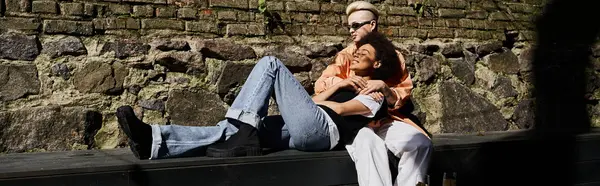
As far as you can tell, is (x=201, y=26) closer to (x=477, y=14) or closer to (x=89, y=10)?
(x=89, y=10)

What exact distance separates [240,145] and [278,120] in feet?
1.40

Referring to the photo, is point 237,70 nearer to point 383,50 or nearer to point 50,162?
point 383,50

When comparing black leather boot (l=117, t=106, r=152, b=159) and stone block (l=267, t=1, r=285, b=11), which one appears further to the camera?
stone block (l=267, t=1, r=285, b=11)

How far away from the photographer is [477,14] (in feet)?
16.9

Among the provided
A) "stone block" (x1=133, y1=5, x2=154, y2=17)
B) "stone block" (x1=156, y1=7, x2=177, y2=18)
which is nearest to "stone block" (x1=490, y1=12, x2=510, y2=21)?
"stone block" (x1=156, y1=7, x2=177, y2=18)

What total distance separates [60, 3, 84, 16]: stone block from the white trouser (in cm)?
171

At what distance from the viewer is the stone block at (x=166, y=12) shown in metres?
4.11

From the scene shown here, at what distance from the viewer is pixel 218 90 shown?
14.0ft

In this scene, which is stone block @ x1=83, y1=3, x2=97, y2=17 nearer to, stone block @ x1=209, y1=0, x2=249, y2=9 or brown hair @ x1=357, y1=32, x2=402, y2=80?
stone block @ x1=209, y1=0, x2=249, y2=9

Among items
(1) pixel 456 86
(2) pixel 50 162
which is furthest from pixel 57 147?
(1) pixel 456 86

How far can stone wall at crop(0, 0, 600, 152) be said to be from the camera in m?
3.81

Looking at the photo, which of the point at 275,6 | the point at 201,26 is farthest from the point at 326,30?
the point at 201,26

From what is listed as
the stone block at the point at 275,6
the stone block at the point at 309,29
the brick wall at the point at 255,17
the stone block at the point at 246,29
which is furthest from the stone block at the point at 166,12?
the stone block at the point at 309,29

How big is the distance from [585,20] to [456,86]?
4.53ft
